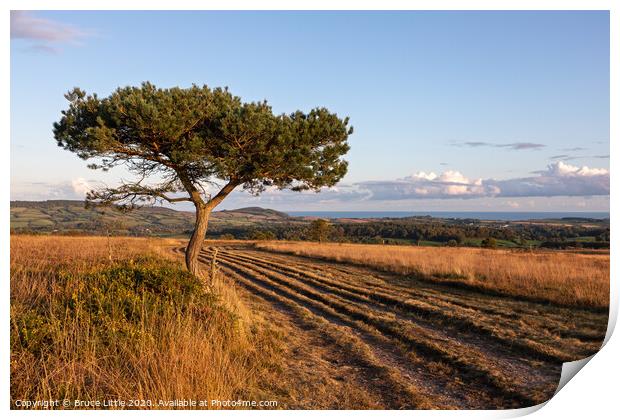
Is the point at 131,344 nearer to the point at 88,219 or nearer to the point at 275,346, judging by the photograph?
the point at 275,346

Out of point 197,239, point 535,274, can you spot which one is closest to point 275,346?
point 197,239

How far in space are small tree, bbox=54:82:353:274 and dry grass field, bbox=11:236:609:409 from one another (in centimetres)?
262

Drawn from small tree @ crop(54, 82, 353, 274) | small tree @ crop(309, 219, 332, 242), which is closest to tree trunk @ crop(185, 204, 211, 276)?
small tree @ crop(54, 82, 353, 274)

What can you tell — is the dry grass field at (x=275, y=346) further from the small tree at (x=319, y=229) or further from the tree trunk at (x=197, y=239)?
the small tree at (x=319, y=229)

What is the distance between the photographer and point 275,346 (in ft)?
24.3

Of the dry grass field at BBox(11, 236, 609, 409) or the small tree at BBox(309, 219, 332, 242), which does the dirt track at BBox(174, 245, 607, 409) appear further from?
the small tree at BBox(309, 219, 332, 242)

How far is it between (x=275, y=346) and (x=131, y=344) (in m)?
2.49

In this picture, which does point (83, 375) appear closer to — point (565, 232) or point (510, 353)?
point (510, 353)

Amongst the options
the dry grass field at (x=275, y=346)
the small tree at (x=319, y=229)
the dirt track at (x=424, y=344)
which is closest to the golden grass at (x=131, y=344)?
the dry grass field at (x=275, y=346)

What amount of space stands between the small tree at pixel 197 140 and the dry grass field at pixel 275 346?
8.60ft

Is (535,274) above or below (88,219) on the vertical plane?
below

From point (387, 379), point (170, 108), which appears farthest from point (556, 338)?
point (170, 108)

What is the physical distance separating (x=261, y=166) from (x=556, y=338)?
7.17 meters

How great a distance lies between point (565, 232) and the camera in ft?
47.0
